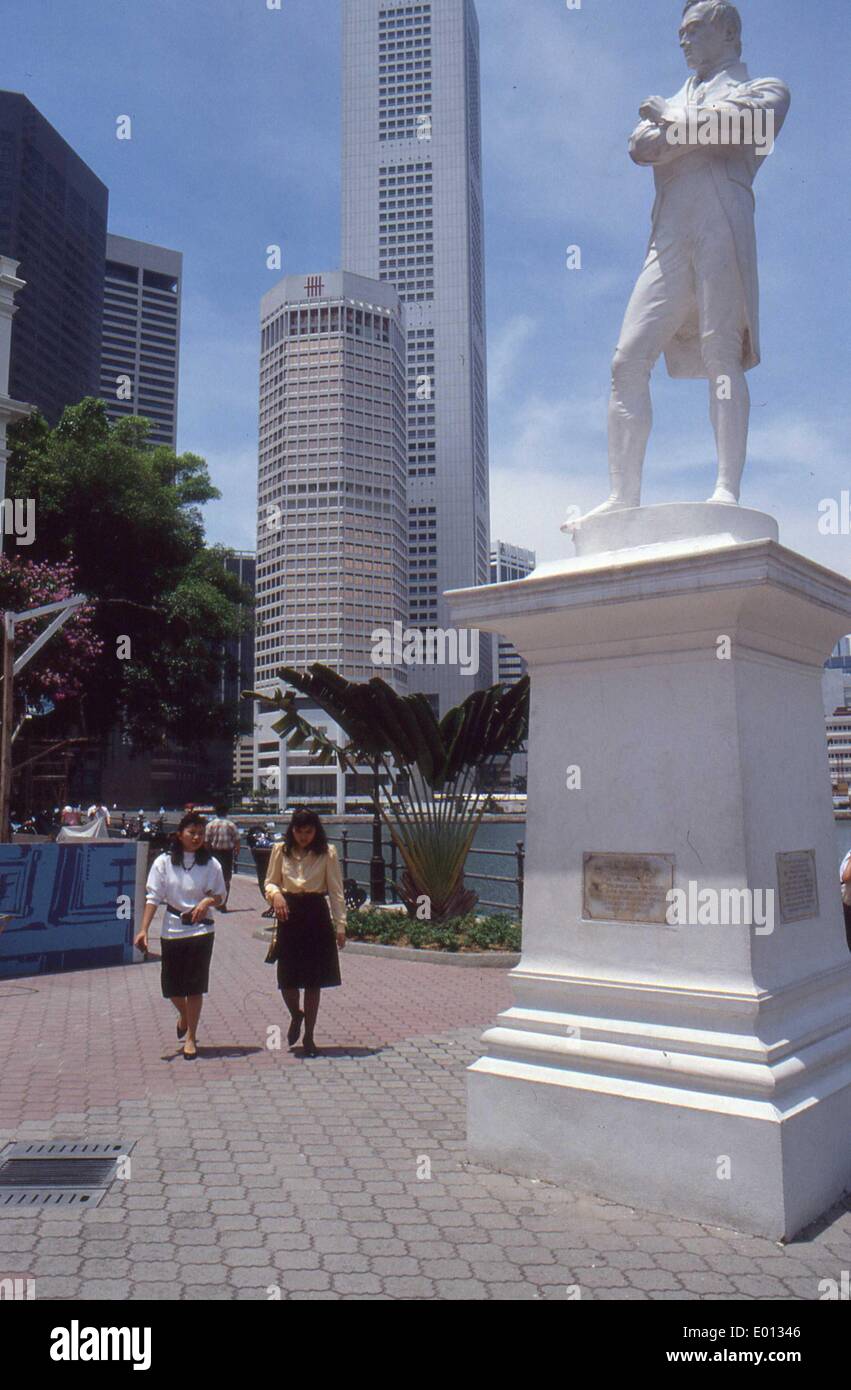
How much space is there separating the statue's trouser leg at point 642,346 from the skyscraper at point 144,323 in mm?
133698

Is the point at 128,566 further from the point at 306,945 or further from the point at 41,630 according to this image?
the point at 306,945

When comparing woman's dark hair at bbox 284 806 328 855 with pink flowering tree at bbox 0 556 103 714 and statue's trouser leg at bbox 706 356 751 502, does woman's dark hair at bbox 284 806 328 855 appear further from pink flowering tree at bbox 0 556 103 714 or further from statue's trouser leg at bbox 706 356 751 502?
pink flowering tree at bbox 0 556 103 714

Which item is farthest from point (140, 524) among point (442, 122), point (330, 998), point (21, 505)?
point (442, 122)

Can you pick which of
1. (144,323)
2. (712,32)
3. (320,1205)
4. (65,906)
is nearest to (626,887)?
(320,1205)

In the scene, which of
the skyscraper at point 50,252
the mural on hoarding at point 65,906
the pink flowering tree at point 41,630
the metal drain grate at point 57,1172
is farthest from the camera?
the skyscraper at point 50,252

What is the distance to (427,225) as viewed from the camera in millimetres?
153750

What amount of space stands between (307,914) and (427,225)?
166 m

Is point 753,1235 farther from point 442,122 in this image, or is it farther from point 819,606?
point 442,122

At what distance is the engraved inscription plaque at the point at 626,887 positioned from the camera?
4227 millimetres

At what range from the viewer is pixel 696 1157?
3842mm

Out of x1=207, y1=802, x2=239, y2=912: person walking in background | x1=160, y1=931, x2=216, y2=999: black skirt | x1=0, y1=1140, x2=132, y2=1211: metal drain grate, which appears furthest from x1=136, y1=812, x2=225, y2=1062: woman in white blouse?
x1=207, y1=802, x2=239, y2=912: person walking in background

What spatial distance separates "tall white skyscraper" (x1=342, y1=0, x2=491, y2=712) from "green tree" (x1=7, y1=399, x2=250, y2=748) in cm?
11956

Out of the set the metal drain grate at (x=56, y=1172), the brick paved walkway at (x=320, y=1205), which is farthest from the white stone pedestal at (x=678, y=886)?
the metal drain grate at (x=56, y=1172)

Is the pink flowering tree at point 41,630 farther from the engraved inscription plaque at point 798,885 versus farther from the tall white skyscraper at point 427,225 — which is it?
the tall white skyscraper at point 427,225
